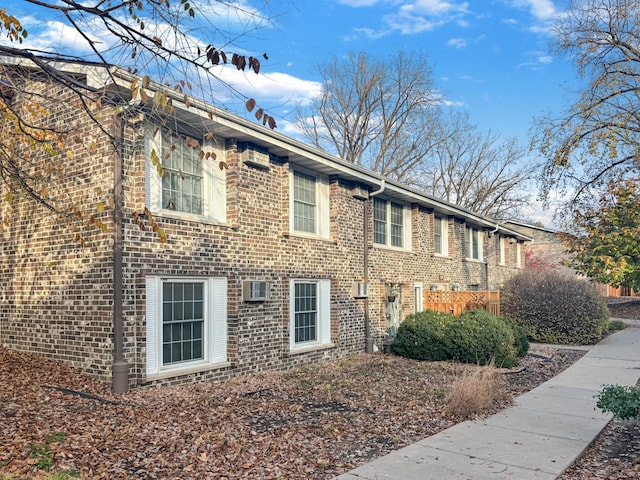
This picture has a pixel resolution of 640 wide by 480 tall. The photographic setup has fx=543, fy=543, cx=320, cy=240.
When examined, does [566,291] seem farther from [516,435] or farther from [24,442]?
[24,442]

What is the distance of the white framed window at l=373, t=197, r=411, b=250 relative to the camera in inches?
629

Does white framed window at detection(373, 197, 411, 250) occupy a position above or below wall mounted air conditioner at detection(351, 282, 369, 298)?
above

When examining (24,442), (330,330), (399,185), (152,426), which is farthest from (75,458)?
(399,185)

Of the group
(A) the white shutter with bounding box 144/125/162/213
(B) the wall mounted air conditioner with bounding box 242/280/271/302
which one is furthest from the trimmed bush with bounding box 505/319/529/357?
(A) the white shutter with bounding box 144/125/162/213

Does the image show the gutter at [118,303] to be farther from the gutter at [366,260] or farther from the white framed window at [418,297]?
the white framed window at [418,297]

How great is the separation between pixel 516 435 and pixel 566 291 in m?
12.5

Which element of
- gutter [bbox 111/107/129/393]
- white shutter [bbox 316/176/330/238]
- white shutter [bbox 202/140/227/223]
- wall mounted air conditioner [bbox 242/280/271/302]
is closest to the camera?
gutter [bbox 111/107/129/393]

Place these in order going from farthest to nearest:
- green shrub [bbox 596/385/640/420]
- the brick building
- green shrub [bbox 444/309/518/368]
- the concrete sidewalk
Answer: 1. green shrub [bbox 444/309/518/368]
2. the brick building
3. green shrub [bbox 596/385/640/420]
4. the concrete sidewalk

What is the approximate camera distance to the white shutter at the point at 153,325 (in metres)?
8.91

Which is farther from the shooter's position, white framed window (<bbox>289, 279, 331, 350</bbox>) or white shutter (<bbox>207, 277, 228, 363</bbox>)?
white framed window (<bbox>289, 279, 331, 350</bbox>)

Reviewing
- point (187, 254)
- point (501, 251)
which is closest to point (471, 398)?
point (187, 254)

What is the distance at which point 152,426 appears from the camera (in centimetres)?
666

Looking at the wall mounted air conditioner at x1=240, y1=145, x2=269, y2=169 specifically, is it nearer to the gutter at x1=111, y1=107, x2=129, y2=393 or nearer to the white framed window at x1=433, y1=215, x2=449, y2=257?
the gutter at x1=111, y1=107, x2=129, y2=393

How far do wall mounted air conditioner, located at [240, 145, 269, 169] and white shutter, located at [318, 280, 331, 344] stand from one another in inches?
137
